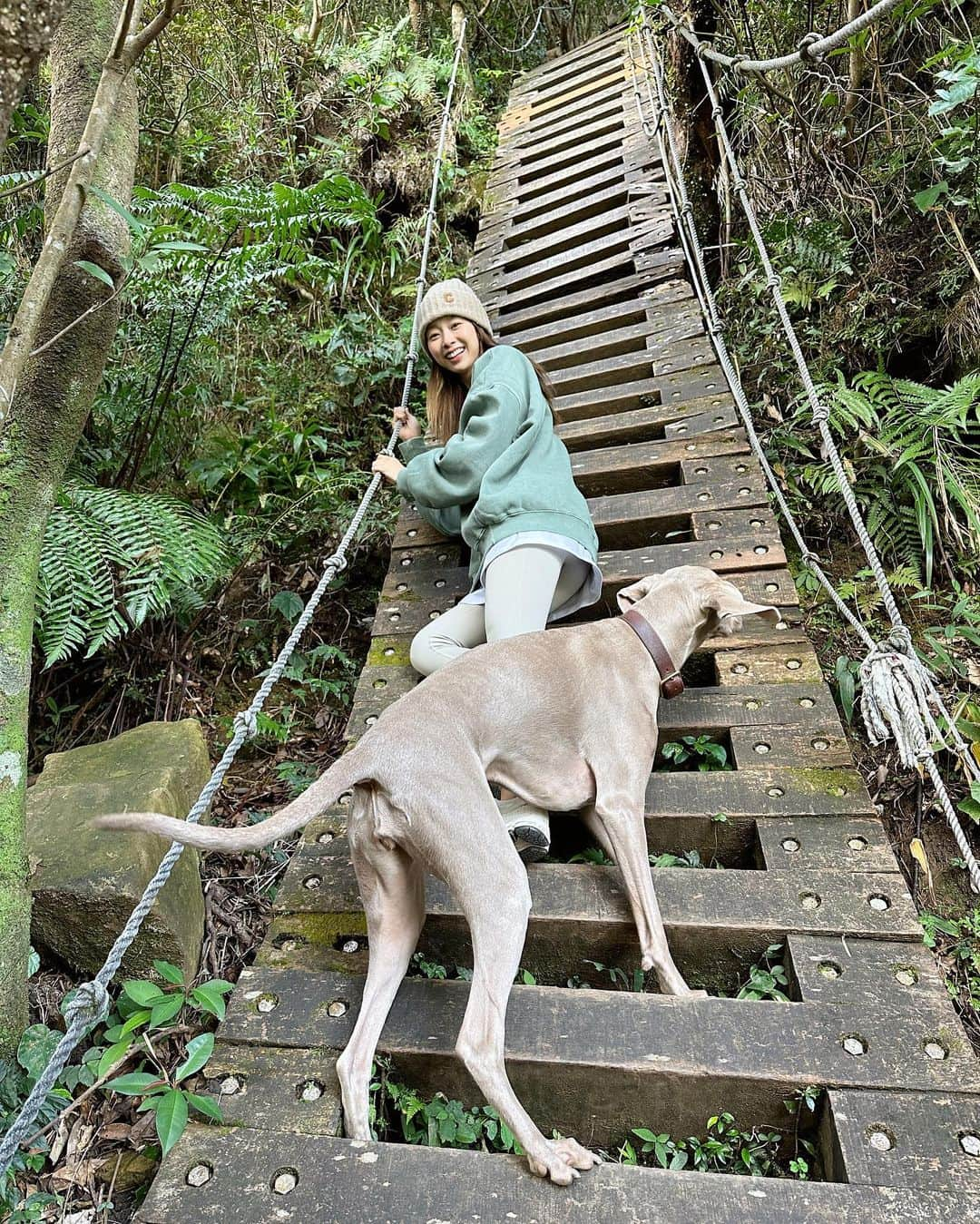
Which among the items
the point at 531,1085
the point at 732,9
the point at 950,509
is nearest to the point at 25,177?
the point at 531,1085

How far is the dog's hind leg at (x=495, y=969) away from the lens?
1687 mm

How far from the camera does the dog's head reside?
2.77 m

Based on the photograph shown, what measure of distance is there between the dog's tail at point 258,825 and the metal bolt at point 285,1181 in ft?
2.32

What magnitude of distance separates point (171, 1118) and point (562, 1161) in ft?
2.94

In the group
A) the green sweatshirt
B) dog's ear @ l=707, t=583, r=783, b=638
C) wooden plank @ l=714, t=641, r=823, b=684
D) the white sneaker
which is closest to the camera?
the white sneaker

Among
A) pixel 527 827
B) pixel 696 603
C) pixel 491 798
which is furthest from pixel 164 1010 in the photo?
pixel 696 603

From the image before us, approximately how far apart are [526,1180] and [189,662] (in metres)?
3.10

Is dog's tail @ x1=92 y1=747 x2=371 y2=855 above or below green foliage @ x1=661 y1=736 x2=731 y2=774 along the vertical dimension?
above

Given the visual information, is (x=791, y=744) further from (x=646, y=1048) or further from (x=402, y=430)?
(x=402, y=430)

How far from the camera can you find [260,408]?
5609mm

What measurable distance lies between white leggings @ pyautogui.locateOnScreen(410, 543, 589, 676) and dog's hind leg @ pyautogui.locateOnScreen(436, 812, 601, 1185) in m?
1.12

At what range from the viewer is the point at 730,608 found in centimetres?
273

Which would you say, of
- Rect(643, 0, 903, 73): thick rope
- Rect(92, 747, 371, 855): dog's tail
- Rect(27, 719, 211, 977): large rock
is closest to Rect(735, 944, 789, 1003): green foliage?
Rect(92, 747, 371, 855): dog's tail

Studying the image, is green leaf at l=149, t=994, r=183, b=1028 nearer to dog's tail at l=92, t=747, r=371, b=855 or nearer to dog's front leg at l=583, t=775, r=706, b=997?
dog's tail at l=92, t=747, r=371, b=855
